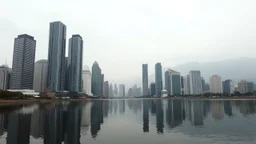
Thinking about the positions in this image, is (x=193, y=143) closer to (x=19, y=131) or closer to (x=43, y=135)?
(x=43, y=135)

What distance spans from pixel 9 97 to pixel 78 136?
165 metres

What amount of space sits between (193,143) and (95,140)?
57.1ft

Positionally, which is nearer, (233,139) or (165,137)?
(233,139)

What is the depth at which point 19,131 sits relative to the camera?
42.7 meters

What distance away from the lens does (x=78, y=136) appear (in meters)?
39.5

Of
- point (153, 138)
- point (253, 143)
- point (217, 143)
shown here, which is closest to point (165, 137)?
point (153, 138)

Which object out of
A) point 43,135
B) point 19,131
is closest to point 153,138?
point 43,135

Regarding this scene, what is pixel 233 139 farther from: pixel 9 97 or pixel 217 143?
pixel 9 97

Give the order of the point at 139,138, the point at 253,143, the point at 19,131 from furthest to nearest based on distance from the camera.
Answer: the point at 19,131 → the point at 139,138 → the point at 253,143

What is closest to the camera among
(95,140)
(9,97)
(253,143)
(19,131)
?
(253,143)

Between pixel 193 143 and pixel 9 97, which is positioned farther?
pixel 9 97

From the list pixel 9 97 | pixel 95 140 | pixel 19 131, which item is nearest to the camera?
pixel 95 140

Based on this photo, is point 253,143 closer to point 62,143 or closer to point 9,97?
point 62,143

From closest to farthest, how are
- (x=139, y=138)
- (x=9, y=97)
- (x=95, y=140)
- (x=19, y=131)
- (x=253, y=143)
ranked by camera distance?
1. (x=253, y=143)
2. (x=95, y=140)
3. (x=139, y=138)
4. (x=19, y=131)
5. (x=9, y=97)
